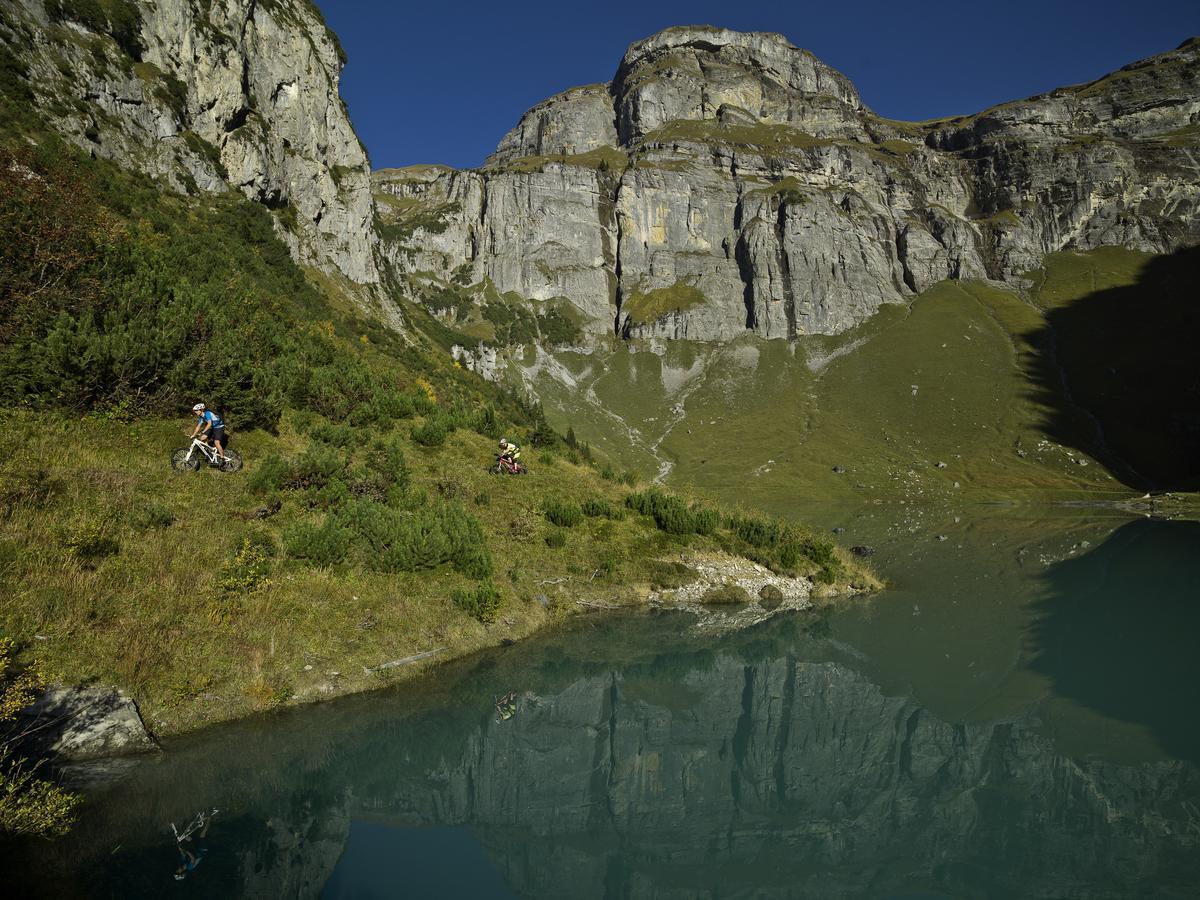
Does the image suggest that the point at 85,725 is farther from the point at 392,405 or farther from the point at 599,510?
the point at 392,405

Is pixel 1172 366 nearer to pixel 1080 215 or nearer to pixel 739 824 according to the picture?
pixel 1080 215

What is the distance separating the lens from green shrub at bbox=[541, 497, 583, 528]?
23.3 metres

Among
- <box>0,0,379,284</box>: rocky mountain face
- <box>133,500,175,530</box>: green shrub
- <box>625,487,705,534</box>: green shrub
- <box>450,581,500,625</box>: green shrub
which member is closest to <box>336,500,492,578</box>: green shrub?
<box>450,581,500,625</box>: green shrub

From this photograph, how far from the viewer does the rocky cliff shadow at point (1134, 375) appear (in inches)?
4328

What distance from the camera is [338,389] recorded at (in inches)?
1015

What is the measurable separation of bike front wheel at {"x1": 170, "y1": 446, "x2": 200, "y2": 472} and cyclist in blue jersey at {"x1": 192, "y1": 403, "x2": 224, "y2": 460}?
0.51 m

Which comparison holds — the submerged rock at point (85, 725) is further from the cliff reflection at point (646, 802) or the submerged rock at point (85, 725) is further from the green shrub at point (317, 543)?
the green shrub at point (317, 543)

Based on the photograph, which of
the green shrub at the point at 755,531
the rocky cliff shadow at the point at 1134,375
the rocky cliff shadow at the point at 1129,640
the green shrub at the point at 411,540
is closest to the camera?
the rocky cliff shadow at the point at 1129,640

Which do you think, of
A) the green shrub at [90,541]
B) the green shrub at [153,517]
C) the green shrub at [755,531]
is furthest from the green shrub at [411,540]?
the green shrub at [755,531]

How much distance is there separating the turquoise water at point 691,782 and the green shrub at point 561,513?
414cm

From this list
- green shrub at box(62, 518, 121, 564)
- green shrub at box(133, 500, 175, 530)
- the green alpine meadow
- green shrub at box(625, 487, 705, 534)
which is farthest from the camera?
green shrub at box(625, 487, 705, 534)

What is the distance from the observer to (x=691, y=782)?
39.8 feet

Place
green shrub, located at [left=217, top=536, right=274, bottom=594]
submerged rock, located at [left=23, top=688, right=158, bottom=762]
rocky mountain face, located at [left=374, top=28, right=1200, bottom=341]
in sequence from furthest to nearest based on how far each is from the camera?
rocky mountain face, located at [left=374, top=28, right=1200, bottom=341] < green shrub, located at [left=217, top=536, right=274, bottom=594] < submerged rock, located at [left=23, top=688, right=158, bottom=762]

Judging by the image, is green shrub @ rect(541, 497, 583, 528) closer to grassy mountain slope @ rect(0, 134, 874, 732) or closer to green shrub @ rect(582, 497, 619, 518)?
grassy mountain slope @ rect(0, 134, 874, 732)
